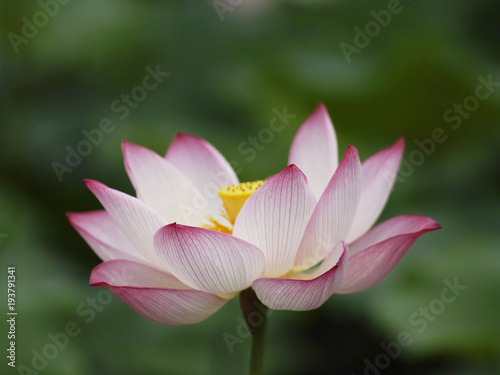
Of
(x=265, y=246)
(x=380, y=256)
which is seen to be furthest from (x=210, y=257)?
(x=380, y=256)

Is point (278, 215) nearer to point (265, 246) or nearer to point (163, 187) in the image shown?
point (265, 246)

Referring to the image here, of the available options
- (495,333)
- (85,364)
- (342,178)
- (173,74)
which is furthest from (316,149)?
(173,74)

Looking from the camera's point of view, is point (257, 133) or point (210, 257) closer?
point (210, 257)

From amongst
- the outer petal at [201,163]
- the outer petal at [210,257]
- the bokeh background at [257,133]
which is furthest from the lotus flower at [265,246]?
the bokeh background at [257,133]

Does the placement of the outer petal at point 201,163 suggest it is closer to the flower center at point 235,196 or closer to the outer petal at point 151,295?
the flower center at point 235,196

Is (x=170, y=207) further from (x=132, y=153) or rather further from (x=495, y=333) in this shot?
(x=495, y=333)
